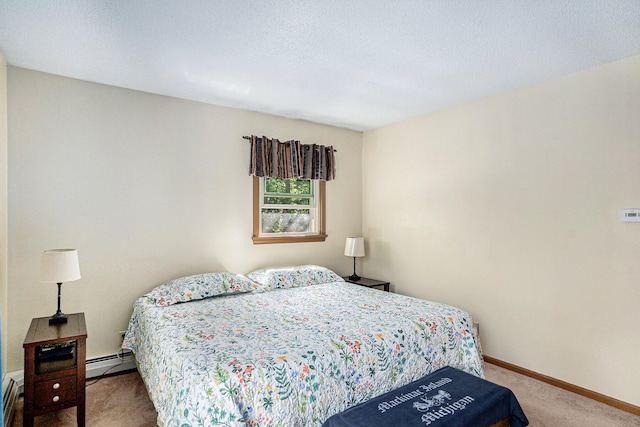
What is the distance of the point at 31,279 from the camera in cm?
282

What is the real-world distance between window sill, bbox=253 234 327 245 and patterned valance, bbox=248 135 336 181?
0.70 m

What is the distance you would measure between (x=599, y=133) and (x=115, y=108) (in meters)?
4.06

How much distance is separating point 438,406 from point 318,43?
232cm

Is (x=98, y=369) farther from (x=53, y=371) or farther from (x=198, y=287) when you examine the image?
(x=198, y=287)

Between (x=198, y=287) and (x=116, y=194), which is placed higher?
(x=116, y=194)

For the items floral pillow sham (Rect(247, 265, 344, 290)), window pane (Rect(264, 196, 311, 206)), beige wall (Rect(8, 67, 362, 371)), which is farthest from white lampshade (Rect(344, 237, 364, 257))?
beige wall (Rect(8, 67, 362, 371))

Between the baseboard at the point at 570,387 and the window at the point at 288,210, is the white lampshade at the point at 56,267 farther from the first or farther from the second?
the baseboard at the point at 570,387

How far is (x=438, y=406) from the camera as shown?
6.14 feet

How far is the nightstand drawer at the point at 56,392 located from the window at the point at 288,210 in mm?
2035

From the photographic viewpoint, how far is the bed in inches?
67.1

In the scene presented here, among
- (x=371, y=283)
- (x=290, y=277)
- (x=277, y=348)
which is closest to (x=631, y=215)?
(x=371, y=283)

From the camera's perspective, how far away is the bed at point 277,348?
5.59 feet

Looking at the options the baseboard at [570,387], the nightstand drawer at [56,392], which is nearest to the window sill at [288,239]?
the nightstand drawer at [56,392]

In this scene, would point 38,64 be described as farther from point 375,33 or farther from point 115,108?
point 375,33
